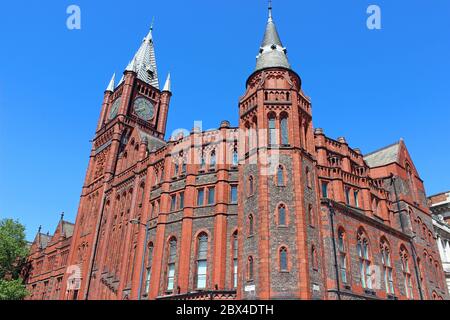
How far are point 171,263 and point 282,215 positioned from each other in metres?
11.2

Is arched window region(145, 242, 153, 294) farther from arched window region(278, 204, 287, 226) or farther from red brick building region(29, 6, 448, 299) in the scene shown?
arched window region(278, 204, 287, 226)

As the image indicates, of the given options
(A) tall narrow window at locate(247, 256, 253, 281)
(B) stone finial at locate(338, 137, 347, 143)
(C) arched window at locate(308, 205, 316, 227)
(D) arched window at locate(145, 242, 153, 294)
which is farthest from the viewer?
(B) stone finial at locate(338, 137, 347, 143)

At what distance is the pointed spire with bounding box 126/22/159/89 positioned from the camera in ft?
191

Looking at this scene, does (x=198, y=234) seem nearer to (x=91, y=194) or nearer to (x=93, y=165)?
(x=91, y=194)

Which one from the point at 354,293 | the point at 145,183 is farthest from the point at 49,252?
the point at 354,293

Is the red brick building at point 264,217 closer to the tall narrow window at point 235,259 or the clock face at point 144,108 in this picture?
the tall narrow window at point 235,259

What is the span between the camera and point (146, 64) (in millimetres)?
61188

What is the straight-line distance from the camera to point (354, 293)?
983 inches

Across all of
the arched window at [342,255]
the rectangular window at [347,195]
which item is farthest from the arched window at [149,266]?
the rectangular window at [347,195]

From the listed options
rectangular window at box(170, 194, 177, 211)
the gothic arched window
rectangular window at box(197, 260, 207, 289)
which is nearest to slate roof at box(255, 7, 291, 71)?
rectangular window at box(170, 194, 177, 211)

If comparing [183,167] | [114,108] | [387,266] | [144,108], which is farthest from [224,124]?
[114,108]

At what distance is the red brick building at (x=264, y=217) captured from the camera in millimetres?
24703

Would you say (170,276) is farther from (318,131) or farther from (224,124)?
(318,131)

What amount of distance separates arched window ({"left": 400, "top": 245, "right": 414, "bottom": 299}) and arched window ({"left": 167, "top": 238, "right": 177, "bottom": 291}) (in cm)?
2040
